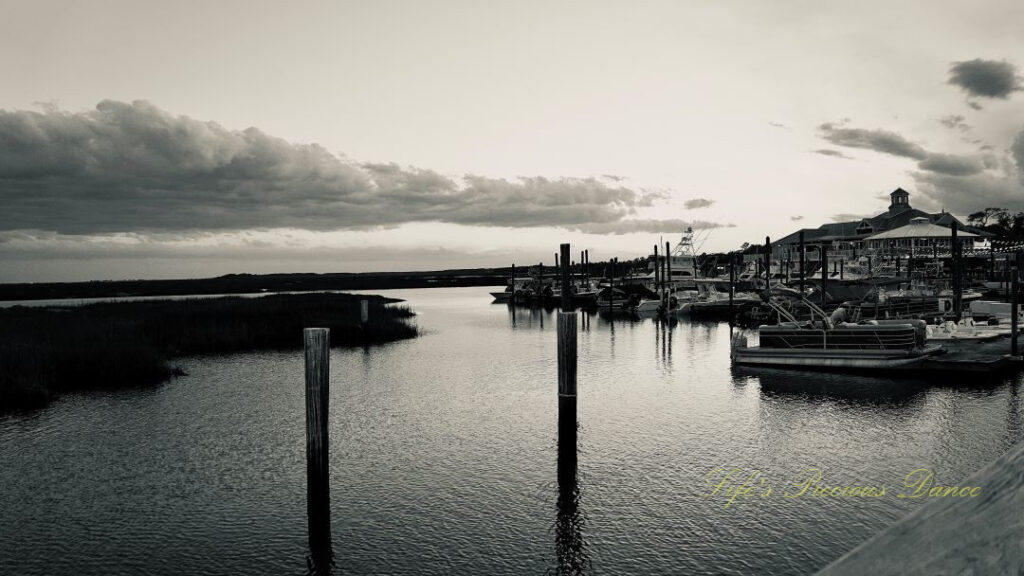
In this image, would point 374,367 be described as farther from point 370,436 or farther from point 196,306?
point 196,306

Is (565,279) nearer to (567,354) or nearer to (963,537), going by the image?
(567,354)

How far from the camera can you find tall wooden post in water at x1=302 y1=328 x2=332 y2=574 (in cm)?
1173

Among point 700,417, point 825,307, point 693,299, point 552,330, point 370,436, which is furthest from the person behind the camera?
point 693,299

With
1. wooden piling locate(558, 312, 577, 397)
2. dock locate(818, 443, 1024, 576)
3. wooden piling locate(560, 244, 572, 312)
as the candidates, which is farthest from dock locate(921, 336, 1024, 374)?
dock locate(818, 443, 1024, 576)

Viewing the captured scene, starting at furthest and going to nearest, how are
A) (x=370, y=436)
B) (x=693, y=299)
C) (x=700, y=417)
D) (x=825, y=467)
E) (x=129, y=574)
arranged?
(x=693, y=299), (x=700, y=417), (x=370, y=436), (x=825, y=467), (x=129, y=574)

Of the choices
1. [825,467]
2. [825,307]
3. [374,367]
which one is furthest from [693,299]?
[825,467]

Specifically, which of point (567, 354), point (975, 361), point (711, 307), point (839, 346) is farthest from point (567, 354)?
point (711, 307)

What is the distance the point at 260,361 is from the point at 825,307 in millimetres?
40494

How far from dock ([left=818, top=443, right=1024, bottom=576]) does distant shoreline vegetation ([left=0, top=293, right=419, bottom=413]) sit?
2706cm

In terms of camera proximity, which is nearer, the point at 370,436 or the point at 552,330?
the point at 370,436

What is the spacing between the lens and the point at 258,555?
37.6ft

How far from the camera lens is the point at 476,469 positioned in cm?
1611

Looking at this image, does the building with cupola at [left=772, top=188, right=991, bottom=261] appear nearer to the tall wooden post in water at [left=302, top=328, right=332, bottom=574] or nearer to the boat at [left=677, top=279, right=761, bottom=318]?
the boat at [left=677, top=279, right=761, bottom=318]

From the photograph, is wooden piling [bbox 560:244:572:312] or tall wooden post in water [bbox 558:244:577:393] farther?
wooden piling [bbox 560:244:572:312]
